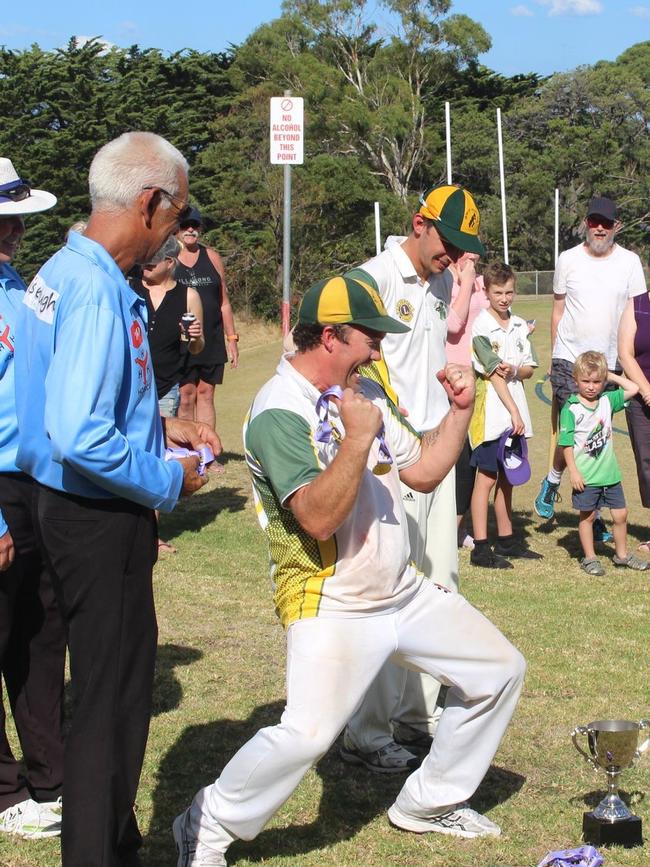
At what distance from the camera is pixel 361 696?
3.90 metres

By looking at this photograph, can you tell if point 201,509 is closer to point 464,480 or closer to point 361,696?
point 464,480

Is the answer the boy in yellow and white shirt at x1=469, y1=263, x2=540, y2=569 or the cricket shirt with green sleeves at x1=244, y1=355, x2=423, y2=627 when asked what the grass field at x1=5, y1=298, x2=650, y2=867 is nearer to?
the boy in yellow and white shirt at x1=469, y1=263, x2=540, y2=569

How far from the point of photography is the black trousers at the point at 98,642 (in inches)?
134

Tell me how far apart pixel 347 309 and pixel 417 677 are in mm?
2180

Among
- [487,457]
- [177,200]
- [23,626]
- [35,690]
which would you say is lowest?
[35,690]

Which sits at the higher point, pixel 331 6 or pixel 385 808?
pixel 331 6

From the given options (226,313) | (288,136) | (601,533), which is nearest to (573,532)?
(601,533)

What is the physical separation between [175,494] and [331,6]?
59.6 metres

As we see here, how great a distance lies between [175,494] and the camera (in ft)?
11.3

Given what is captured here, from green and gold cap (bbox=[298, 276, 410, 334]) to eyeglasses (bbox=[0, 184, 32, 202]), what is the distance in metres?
1.23

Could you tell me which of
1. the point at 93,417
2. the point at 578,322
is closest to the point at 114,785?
the point at 93,417

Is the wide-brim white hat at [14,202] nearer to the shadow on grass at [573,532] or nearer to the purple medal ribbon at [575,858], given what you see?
the purple medal ribbon at [575,858]

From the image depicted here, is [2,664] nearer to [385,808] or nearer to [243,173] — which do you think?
[385,808]

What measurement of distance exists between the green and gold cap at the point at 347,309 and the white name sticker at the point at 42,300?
89cm
